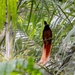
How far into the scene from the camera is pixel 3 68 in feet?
1.45

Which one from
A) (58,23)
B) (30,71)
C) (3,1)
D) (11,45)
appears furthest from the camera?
(58,23)

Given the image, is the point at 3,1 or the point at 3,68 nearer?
the point at 3,68

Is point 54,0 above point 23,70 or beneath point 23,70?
above

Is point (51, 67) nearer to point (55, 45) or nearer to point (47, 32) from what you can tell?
point (55, 45)

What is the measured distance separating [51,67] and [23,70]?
0.67m

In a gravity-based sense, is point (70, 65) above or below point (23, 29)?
below

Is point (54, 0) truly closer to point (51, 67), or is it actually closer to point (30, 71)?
point (51, 67)

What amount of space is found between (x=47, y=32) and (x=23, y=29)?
0.49 m

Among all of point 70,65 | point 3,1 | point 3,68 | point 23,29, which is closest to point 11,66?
point 3,68

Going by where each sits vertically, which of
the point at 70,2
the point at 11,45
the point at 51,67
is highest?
the point at 70,2

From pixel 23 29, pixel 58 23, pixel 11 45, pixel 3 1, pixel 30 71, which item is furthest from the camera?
pixel 23 29

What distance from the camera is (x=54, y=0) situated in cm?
81

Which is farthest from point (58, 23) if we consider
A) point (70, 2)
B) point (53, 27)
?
point (70, 2)

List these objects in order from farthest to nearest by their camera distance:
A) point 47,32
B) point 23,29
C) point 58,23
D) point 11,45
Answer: point 23,29 → point 58,23 → point 11,45 → point 47,32
